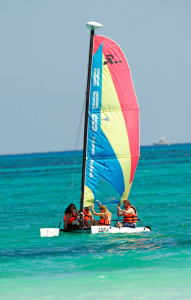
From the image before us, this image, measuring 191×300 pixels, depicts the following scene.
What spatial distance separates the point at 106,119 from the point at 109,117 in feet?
0.47

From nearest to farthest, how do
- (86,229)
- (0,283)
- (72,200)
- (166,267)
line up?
1. (0,283)
2. (166,267)
3. (86,229)
4. (72,200)

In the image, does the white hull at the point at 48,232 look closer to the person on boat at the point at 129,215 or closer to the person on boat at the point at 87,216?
the person on boat at the point at 87,216

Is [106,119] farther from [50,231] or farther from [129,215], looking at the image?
[50,231]

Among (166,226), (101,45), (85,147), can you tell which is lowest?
(166,226)

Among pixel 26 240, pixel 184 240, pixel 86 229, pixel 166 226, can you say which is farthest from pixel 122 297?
pixel 166 226

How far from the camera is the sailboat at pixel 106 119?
877 inches

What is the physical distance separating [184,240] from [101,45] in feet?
Answer: 27.0

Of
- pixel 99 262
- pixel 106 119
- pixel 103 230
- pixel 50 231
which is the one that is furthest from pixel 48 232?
pixel 106 119

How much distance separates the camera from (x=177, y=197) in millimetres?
42219

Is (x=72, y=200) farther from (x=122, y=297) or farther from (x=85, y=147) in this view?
(x=122, y=297)

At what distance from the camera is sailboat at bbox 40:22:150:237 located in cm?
2227

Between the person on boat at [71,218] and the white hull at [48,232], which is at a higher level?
the person on boat at [71,218]

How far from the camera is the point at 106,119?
22531 mm

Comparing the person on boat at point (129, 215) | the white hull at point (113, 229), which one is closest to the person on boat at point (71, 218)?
the white hull at point (113, 229)
